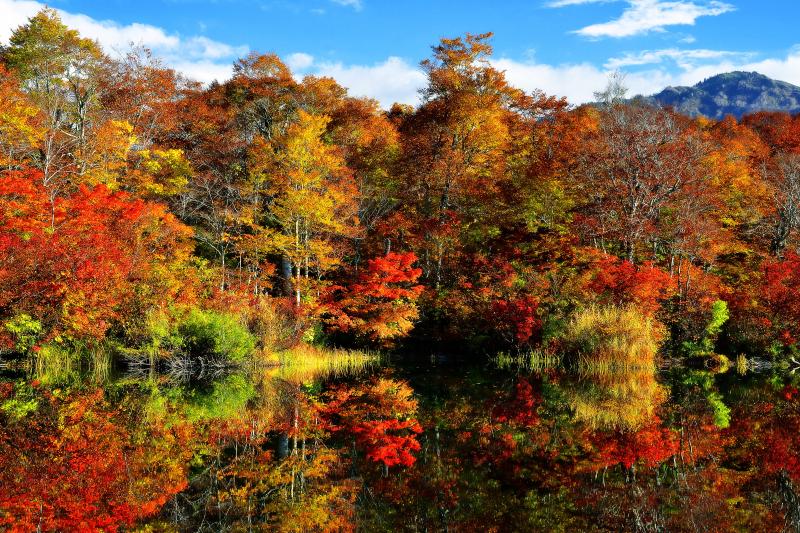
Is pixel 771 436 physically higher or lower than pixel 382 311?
lower

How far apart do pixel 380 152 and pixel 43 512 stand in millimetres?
27927

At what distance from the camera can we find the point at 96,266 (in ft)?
65.2

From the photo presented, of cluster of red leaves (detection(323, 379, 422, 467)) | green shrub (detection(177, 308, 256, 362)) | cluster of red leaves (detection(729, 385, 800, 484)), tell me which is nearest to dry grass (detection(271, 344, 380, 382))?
green shrub (detection(177, 308, 256, 362))

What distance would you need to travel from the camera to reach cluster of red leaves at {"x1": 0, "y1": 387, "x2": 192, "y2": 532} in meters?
8.08

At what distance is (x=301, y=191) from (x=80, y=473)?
17.4 m

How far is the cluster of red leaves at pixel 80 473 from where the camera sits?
Answer: 8078 mm

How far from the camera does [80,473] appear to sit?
9.79 m

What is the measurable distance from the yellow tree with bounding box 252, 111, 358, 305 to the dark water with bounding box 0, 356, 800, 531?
9020 millimetres

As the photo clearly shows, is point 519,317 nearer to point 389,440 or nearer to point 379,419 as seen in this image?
point 379,419

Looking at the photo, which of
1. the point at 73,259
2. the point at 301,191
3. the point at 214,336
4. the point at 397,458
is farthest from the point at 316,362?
the point at 397,458

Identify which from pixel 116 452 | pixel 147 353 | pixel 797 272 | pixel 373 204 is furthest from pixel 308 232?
pixel 797 272

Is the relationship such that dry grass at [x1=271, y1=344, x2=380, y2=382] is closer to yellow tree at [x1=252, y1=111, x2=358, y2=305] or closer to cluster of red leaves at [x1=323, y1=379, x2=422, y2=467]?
yellow tree at [x1=252, y1=111, x2=358, y2=305]

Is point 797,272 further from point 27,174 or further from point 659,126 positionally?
point 27,174

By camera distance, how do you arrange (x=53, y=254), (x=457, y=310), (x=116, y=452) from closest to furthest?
1. (x=116, y=452)
2. (x=53, y=254)
3. (x=457, y=310)
